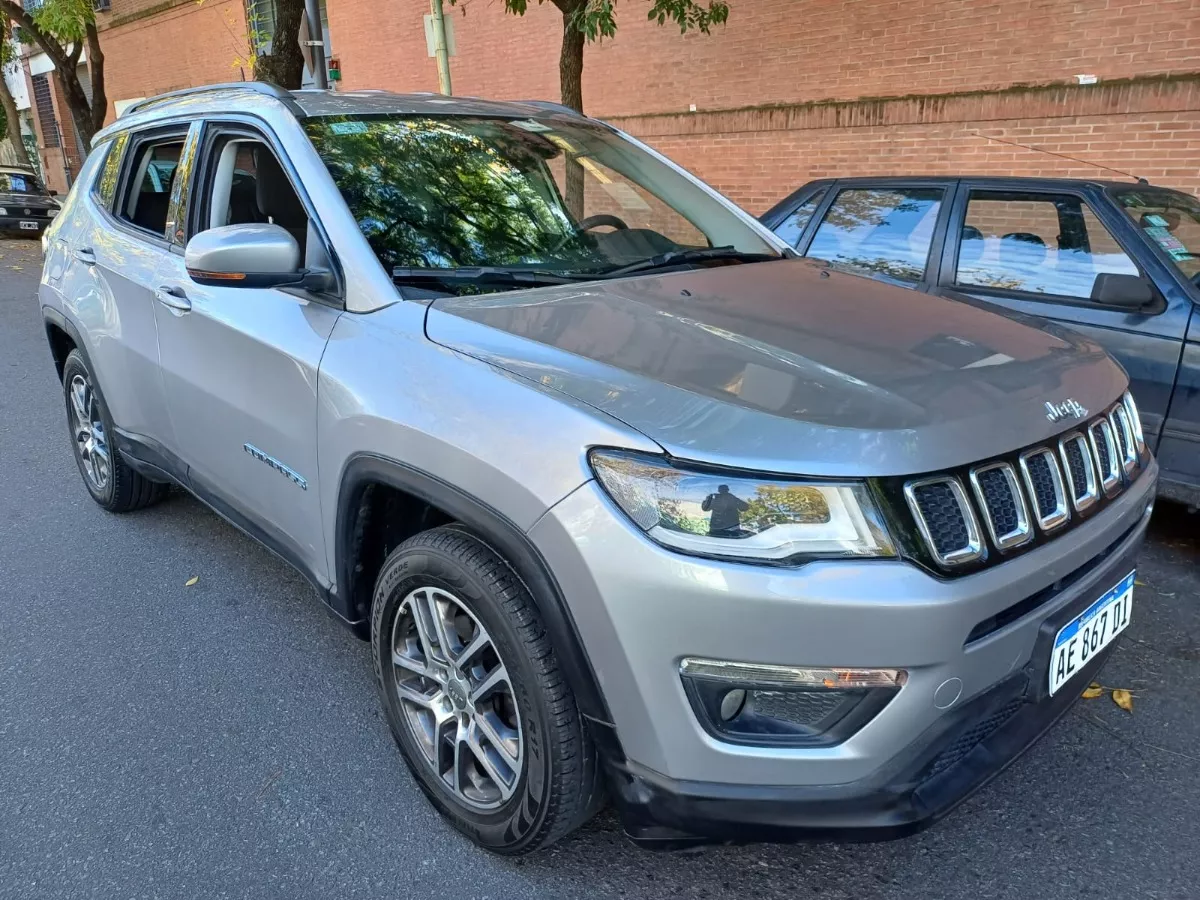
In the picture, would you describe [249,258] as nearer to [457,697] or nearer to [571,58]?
[457,697]

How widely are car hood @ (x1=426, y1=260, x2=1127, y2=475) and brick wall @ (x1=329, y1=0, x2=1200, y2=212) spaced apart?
20.9 ft

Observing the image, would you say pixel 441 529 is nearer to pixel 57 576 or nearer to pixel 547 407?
pixel 547 407

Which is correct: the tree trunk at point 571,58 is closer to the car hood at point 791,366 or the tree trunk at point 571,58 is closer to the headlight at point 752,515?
the car hood at point 791,366

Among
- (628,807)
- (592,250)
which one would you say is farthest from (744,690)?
(592,250)

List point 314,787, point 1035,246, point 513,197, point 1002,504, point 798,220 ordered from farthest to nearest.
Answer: point 798,220, point 1035,246, point 513,197, point 314,787, point 1002,504

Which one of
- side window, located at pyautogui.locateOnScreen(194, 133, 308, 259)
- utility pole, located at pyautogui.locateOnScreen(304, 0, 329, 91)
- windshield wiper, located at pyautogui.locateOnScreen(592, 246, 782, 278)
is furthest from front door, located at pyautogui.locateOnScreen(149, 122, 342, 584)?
utility pole, located at pyautogui.locateOnScreen(304, 0, 329, 91)

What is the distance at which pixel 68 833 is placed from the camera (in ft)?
7.91

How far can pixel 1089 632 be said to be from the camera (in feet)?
6.68

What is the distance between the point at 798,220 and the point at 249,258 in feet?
12.2

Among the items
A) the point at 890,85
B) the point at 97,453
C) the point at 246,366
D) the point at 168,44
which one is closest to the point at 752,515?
the point at 246,366

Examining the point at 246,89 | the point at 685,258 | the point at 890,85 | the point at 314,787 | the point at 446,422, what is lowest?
the point at 314,787

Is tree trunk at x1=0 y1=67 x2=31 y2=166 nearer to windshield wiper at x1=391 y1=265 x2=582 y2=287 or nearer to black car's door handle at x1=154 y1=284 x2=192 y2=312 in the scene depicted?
black car's door handle at x1=154 y1=284 x2=192 y2=312

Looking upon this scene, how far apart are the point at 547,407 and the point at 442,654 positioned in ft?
2.58

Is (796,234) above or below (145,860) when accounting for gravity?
above
